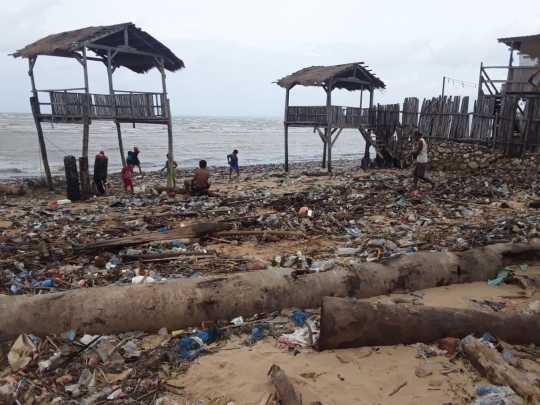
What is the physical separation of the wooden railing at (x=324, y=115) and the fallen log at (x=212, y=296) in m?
12.9

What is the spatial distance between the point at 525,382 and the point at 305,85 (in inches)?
573

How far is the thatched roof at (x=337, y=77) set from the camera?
15.5 metres

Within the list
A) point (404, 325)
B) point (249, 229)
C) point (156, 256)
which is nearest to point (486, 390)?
point (404, 325)

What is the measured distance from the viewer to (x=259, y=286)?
3785mm

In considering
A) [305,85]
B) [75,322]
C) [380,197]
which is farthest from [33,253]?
[305,85]

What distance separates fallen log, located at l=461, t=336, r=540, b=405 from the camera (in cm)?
247

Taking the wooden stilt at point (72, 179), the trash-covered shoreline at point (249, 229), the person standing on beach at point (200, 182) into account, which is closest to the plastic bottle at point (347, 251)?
the trash-covered shoreline at point (249, 229)

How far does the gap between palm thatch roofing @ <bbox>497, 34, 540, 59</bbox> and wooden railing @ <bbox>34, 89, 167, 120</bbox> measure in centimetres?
1253

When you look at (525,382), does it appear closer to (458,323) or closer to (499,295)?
(458,323)

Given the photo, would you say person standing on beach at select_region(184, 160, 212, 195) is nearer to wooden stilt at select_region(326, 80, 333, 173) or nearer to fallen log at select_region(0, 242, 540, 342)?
wooden stilt at select_region(326, 80, 333, 173)

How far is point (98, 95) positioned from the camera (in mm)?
12023

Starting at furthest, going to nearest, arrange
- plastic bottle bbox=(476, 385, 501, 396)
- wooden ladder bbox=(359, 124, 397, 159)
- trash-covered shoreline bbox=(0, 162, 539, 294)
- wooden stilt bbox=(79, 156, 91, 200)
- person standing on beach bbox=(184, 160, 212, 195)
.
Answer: wooden ladder bbox=(359, 124, 397, 159)
wooden stilt bbox=(79, 156, 91, 200)
person standing on beach bbox=(184, 160, 212, 195)
trash-covered shoreline bbox=(0, 162, 539, 294)
plastic bottle bbox=(476, 385, 501, 396)

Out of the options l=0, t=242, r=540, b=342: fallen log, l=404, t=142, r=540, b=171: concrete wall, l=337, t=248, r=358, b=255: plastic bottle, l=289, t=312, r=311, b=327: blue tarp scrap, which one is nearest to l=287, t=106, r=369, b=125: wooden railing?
l=404, t=142, r=540, b=171: concrete wall

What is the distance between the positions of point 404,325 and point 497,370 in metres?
0.67
